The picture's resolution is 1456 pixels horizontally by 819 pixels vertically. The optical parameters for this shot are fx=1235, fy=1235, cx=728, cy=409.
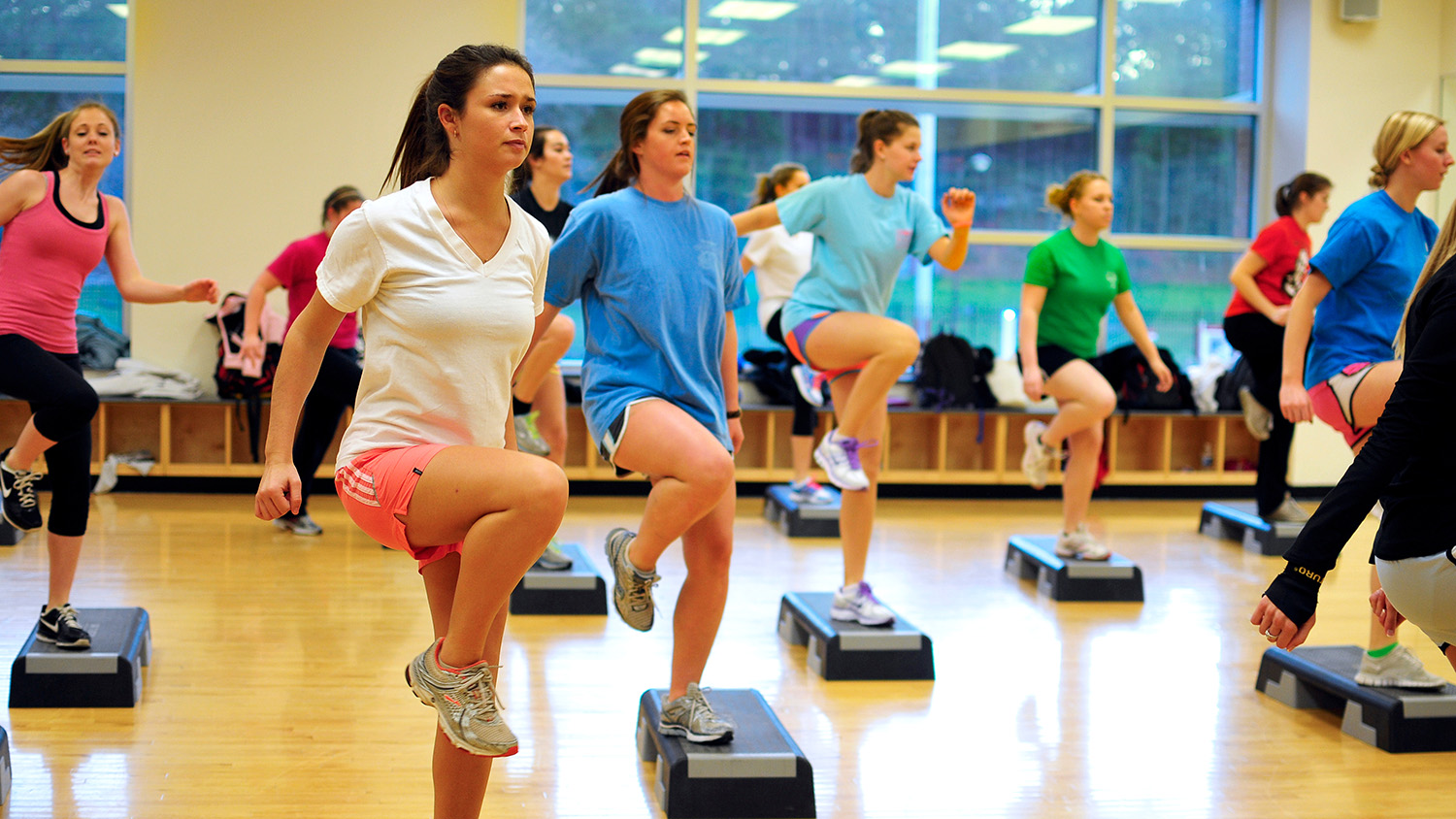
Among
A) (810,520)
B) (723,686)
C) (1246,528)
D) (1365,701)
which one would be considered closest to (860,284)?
(723,686)

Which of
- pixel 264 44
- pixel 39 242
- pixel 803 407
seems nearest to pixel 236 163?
pixel 264 44

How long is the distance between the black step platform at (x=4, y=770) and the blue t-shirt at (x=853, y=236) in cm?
231

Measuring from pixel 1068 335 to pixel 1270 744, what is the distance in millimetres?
1997

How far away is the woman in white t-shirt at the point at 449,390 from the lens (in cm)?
183

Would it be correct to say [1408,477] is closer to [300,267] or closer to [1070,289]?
[1070,289]

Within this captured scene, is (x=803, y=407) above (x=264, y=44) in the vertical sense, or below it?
below

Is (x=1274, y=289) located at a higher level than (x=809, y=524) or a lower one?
higher

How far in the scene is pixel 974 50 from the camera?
25.7 feet

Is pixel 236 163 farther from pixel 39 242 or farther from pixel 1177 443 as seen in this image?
pixel 1177 443

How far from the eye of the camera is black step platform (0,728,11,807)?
8.30ft

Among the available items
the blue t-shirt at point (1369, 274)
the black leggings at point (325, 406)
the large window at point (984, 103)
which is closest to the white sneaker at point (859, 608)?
Answer: the blue t-shirt at point (1369, 274)

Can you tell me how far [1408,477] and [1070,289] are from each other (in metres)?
2.93

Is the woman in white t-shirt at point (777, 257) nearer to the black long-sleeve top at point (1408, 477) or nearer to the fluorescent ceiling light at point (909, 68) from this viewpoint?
the fluorescent ceiling light at point (909, 68)

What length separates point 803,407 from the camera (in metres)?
6.55
